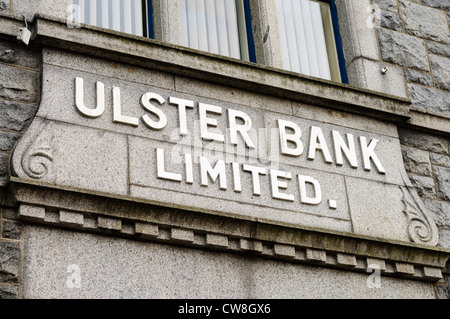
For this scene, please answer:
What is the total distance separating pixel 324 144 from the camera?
926cm

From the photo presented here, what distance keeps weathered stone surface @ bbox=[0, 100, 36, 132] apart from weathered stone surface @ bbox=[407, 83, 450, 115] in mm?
4303

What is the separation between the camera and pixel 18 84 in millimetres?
8102

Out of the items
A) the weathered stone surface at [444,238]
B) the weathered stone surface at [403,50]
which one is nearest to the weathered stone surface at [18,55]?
the weathered stone surface at [403,50]

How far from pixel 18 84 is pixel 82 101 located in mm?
557

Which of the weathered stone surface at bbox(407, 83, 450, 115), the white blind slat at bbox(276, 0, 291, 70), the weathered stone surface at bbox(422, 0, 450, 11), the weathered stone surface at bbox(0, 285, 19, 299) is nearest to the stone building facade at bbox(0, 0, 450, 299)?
the weathered stone surface at bbox(0, 285, 19, 299)

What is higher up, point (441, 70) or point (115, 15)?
point (115, 15)

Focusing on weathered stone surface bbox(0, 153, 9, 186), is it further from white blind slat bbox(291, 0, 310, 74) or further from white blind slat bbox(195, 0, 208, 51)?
white blind slat bbox(291, 0, 310, 74)

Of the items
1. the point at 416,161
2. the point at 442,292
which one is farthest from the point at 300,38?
the point at 442,292

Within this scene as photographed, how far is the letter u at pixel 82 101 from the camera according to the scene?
26.8 ft

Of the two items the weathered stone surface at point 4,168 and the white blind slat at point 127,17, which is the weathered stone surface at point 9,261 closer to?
the weathered stone surface at point 4,168

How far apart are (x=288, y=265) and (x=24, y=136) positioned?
2583mm

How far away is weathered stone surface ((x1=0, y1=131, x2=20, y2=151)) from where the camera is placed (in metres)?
7.77

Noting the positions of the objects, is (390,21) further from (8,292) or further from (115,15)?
(8,292)
